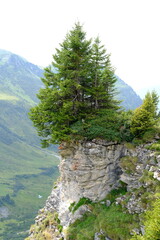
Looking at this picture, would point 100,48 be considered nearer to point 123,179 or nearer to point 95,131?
point 95,131

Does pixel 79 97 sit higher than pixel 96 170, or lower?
higher

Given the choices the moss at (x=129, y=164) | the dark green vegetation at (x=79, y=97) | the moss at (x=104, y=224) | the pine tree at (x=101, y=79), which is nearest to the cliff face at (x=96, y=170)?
the moss at (x=129, y=164)

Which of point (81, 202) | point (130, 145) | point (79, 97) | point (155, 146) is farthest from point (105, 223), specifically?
point (79, 97)

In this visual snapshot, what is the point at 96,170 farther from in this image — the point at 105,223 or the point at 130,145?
the point at 105,223

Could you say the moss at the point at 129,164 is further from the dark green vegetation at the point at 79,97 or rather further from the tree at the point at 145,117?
the tree at the point at 145,117

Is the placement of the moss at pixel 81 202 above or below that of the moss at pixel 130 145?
below

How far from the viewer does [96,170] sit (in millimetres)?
29609

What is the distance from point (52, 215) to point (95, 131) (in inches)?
784

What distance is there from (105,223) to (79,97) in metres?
18.1

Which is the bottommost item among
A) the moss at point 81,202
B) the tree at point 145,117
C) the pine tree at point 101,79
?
the moss at point 81,202

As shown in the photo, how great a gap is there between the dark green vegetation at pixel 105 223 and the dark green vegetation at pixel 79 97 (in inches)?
358

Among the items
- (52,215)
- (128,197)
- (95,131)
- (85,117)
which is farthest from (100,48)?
(52,215)

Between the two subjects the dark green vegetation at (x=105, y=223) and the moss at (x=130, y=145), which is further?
the moss at (x=130, y=145)

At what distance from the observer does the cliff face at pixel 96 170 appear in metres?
25.9
